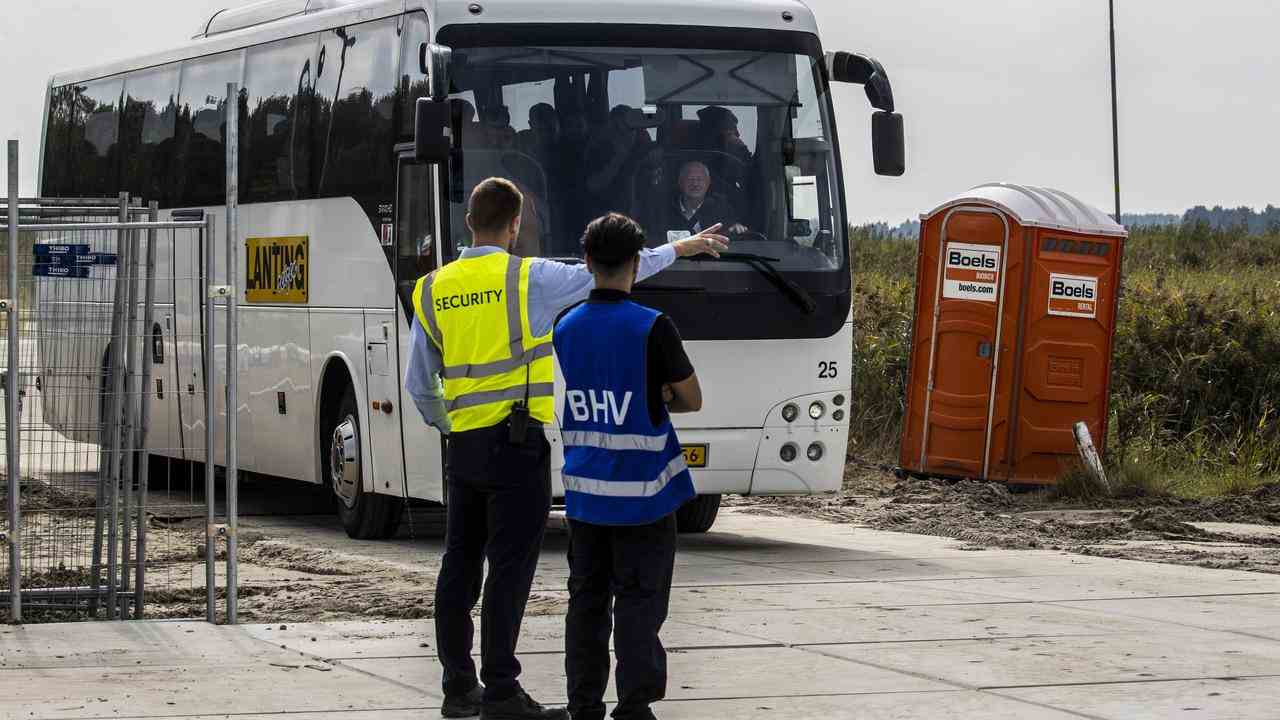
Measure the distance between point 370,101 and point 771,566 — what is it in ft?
13.9

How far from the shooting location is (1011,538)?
14.1 meters

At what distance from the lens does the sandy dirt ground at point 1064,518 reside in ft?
43.8

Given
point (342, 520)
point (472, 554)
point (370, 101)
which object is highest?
point (370, 101)

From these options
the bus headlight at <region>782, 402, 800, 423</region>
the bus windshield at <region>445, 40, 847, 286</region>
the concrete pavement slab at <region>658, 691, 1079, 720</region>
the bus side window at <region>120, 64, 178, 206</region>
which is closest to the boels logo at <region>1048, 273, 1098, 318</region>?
the bus windshield at <region>445, 40, 847, 286</region>

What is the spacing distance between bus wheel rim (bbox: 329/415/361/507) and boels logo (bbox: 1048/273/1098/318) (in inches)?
223

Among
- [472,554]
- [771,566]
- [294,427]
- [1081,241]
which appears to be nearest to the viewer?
[472,554]

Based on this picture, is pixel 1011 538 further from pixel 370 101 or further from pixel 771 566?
pixel 370 101

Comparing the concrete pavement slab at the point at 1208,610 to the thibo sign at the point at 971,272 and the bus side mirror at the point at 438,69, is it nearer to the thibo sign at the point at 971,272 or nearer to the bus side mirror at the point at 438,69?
the bus side mirror at the point at 438,69

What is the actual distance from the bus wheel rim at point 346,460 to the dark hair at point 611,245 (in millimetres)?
7759

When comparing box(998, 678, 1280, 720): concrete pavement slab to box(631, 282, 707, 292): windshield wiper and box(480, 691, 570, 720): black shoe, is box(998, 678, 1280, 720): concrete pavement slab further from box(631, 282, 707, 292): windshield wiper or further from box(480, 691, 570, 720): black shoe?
box(631, 282, 707, 292): windshield wiper

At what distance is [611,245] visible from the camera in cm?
707

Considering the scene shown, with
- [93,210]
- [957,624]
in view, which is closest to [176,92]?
[93,210]

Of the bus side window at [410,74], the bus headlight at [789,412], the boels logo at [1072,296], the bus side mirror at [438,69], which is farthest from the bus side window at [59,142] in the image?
the bus headlight at [789,412]

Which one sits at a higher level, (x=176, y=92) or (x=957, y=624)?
(x=176, y=92)
